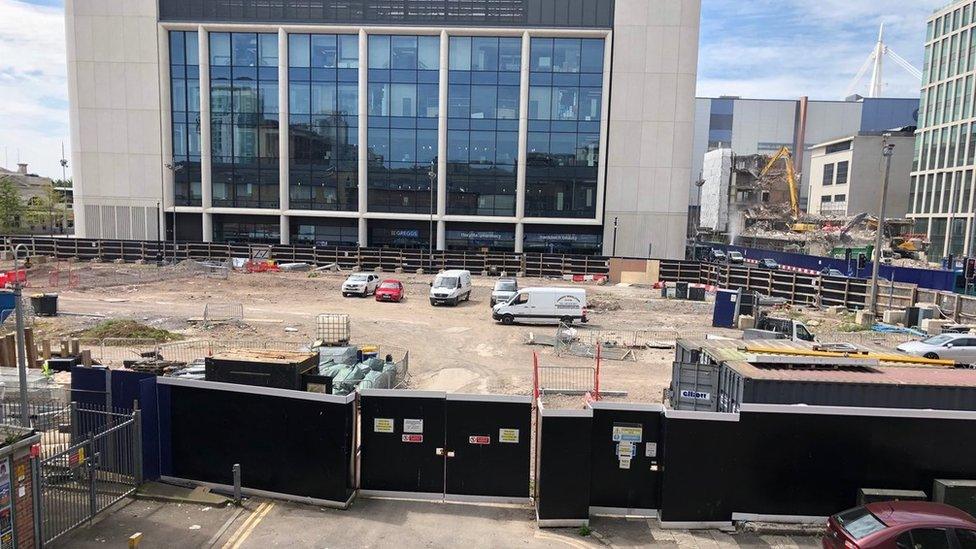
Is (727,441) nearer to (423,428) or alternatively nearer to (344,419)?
(423,428)

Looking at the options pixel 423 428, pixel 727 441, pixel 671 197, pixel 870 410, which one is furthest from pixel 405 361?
pixel 671 197

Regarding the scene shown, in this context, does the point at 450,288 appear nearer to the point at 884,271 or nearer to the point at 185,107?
the point at 884,271

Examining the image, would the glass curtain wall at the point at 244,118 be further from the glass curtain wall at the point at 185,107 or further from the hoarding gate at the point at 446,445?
the hoarding gate at the point at 446,445

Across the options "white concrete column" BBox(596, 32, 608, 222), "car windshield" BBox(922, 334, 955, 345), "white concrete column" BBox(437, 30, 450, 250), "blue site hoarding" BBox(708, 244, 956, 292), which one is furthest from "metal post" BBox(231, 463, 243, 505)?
"white concrete column" BBox(596, 32, 608, 222)

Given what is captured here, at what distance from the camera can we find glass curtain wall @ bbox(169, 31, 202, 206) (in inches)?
2186

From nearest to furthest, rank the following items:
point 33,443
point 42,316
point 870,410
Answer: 1. point 33,443
2. point 870,410
3. point 42,316

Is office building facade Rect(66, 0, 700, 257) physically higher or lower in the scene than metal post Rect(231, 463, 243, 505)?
higher

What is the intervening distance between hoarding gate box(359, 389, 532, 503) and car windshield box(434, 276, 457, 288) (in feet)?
80.8

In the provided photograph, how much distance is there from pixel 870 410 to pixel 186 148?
6074cm

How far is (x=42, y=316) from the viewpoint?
26.9 metres

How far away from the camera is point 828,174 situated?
97.5 m

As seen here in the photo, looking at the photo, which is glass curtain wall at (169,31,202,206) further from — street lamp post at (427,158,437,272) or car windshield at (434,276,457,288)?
car windshield at (434,276,457,288)

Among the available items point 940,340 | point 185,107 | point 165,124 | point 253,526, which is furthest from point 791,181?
point 253,526

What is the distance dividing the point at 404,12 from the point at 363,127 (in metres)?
11.4
